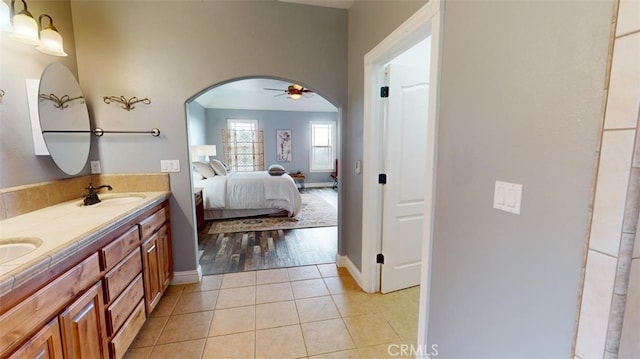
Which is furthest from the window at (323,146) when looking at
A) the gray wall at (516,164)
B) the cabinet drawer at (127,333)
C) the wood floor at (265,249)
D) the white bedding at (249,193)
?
the gray wall at (516,164)

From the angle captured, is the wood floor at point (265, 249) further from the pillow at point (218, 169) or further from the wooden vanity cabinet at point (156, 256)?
the pillow at point (218, 169)

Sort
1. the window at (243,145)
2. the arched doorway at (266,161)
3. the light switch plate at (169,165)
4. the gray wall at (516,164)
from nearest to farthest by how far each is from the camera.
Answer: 1. the gray wall at (516,164)
2. the light switch plate at (169,165)
3. the arched doorway at (266,161)
4. the window at (243,145)

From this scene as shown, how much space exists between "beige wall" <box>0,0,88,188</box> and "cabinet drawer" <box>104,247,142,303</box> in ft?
2.64

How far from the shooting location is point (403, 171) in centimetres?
230

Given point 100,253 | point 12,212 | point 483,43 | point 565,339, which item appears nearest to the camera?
point 565,339

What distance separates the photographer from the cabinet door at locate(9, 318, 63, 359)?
0.93m

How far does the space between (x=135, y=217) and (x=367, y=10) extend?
234 cm

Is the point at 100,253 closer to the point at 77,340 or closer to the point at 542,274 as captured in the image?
the point at 77,340

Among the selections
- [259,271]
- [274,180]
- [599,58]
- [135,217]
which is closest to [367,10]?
[599,58]

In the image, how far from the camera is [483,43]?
112 cm

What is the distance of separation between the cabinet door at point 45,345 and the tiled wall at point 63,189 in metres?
0.96

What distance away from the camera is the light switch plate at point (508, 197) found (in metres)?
1.00

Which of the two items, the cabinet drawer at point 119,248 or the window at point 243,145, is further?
the window at point 243,145

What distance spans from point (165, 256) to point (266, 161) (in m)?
6.00
